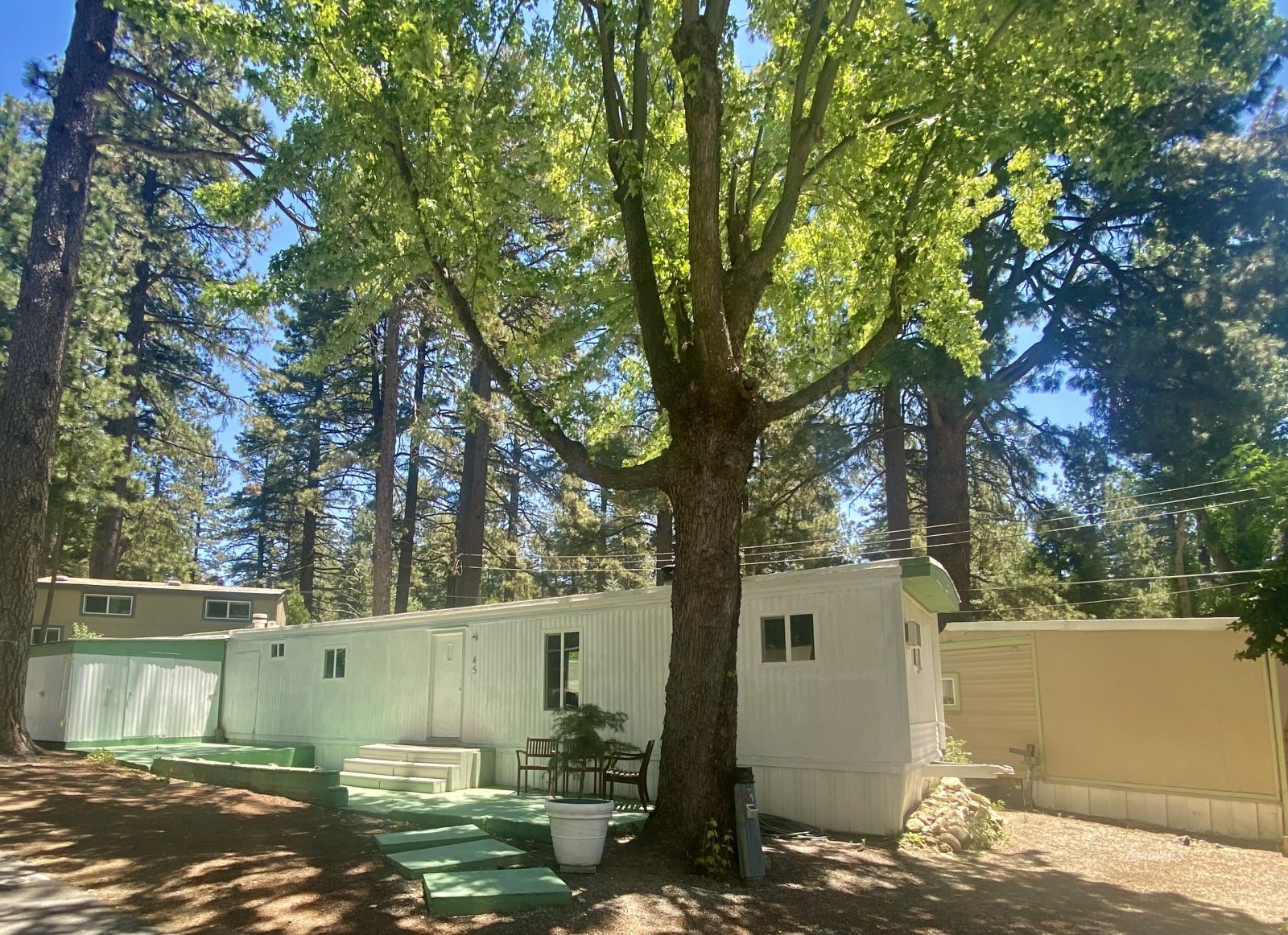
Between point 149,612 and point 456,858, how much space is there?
65.9 ft

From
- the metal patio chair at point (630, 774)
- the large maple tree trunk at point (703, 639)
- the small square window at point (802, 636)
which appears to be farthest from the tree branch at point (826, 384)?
the metal patio chair at point (630, 774)

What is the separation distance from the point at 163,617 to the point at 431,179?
19071 mm

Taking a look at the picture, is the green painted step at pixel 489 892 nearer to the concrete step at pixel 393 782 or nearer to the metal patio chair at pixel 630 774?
the metal patio chair at pixel 630 774

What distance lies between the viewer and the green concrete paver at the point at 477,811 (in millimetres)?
8383

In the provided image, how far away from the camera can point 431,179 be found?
8828 mm

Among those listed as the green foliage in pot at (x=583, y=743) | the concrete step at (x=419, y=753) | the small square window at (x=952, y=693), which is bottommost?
the concrete step at (x=419, y=753)

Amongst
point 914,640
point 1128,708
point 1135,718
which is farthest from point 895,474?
point 914,640

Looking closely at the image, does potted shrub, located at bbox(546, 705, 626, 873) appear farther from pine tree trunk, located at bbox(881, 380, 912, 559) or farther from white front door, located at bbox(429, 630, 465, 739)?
pine tree trunk, located at bbox(881, 380, 912, 559)

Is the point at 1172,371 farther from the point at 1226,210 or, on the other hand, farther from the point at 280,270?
the point at 280,270

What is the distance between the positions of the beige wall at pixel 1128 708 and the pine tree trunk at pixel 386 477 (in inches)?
513

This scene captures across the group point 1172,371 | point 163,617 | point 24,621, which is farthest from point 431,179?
point 163,617

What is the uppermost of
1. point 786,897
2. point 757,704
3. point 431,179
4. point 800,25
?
point 800,25

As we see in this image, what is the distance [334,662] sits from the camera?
15.6 metres

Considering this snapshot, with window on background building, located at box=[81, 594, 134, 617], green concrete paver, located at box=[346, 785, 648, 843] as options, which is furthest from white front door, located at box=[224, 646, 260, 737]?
window on background building, located at box=[81, 594, 134, 617]
